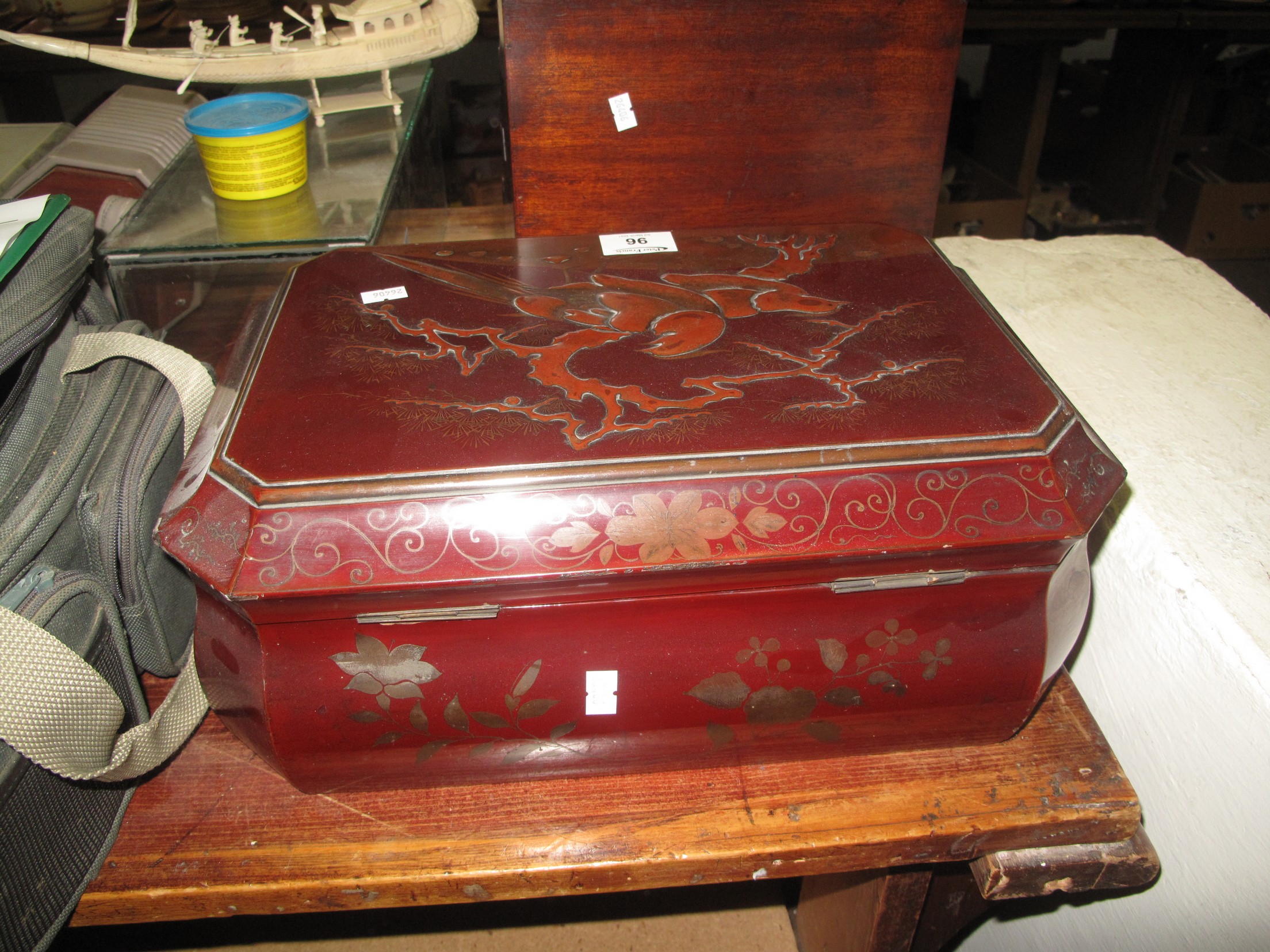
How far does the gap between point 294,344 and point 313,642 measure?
0.93 ft

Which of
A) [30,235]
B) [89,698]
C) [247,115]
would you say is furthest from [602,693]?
[247,115]

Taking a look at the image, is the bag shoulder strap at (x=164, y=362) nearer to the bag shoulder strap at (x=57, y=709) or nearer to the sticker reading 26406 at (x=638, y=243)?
the bag shoulder strap at (x=57, y=709)

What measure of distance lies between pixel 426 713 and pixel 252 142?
2.60 feet

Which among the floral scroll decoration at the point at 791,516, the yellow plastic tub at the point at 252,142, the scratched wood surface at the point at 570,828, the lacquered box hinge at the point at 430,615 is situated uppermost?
the yellow plastic tub at the point at 252,142

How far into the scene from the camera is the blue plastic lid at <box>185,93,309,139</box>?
1.11 meters

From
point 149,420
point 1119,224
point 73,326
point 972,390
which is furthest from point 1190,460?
point 1119,224

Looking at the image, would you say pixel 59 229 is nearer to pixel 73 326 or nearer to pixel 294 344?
pixel 73 326

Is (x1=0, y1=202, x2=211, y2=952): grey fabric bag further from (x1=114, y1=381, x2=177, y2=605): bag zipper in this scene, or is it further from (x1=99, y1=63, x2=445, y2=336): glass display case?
(x1=99, y1=63, x2=445, y2=336): glass display case

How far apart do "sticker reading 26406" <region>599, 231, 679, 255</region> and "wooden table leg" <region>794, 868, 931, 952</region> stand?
0.69 meters

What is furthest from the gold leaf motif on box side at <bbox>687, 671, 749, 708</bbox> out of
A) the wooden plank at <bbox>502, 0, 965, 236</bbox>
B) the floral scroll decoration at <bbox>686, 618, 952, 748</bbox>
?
the wooden plank at <bbox>502, 0, 965, 236</bbox>

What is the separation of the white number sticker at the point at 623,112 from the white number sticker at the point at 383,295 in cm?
35

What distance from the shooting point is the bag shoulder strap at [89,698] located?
0.63 meters

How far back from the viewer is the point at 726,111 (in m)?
1.07

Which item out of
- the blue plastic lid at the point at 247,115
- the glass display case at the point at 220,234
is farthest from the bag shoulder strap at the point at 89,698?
the blue plastic lid at the point at 247,115
